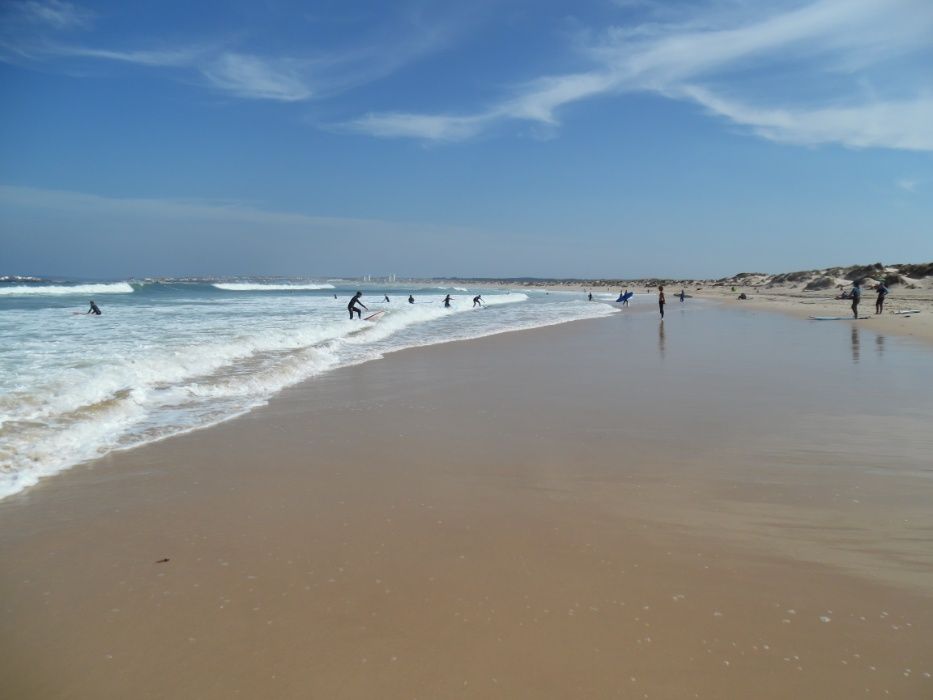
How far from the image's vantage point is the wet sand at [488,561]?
8.86 ft

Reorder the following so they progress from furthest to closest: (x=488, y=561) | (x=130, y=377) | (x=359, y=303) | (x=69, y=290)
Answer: (x=69, y=290) → (x=359, y=303) → (x=130, y=377) → (x=488, y=561)

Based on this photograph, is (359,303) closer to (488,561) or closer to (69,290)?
(488,561)

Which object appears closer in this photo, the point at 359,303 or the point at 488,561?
the point at 488,561

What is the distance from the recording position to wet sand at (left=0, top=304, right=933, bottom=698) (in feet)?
8.86

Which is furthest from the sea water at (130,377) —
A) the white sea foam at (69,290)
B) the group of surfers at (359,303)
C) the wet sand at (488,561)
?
the white sea foam at (69,290)

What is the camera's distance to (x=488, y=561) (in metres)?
3.72

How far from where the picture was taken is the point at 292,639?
2922 millimetres

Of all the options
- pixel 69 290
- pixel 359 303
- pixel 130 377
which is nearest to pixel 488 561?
pixel 130 377

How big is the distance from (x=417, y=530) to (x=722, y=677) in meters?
2.20

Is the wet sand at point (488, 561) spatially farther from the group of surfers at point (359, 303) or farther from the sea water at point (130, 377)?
the group of surfers at point (359, 303)

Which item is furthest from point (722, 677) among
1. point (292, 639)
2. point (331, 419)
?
point (331, 419)

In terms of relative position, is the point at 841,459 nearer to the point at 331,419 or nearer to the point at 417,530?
the point at 417,530

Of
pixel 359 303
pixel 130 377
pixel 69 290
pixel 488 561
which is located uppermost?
pixel 69 290

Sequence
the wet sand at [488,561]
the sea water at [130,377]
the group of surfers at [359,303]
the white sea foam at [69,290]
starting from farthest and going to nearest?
the white sea foam at [69,290]
the group of surfers at [359,303]
the sea water at [130,377]
the wet sand at [488,561]
